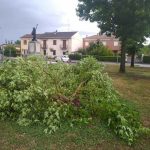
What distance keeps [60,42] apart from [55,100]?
7529 cm

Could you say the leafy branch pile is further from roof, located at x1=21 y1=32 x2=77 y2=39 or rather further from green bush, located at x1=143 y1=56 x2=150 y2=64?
roof, located at x1=21 y1=32 x2=77 y2=39

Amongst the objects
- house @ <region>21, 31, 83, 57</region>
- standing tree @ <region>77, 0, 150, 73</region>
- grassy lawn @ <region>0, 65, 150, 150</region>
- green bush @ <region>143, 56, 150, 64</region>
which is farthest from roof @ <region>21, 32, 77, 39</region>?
grassy lawn @ <region>0, 65, 150, 150</region>

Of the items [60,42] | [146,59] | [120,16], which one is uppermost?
[120,16]

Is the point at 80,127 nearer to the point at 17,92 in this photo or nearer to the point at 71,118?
the point at 71,118

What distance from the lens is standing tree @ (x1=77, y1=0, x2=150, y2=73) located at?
24266 millimetres

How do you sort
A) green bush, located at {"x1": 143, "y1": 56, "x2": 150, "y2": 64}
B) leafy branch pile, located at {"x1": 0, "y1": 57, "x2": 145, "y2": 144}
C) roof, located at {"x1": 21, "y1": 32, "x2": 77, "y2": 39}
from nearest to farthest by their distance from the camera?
leafy branch pile, located at {"x1": 0, "y1": 57, "x2": 145, "y2": 144}, green bush, located at {"x1": 143, "y1": 56, "x2": 150, "y2": 64}, roof, located at {"x1": 21, "y1": 32, "x2": 77, "y2": 39}

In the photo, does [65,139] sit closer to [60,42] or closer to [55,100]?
[55,100]

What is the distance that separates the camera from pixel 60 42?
82750mm

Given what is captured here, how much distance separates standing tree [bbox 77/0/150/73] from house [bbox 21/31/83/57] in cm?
5334

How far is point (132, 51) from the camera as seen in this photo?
41.2 meters

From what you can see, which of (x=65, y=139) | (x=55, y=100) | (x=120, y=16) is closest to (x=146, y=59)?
(x=120, y=16)

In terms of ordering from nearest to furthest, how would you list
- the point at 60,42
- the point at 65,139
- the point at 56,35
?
the point at 65,139
the point at 60,42
the point at 56,35

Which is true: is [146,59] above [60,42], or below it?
below

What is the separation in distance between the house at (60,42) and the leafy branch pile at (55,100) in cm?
7149
